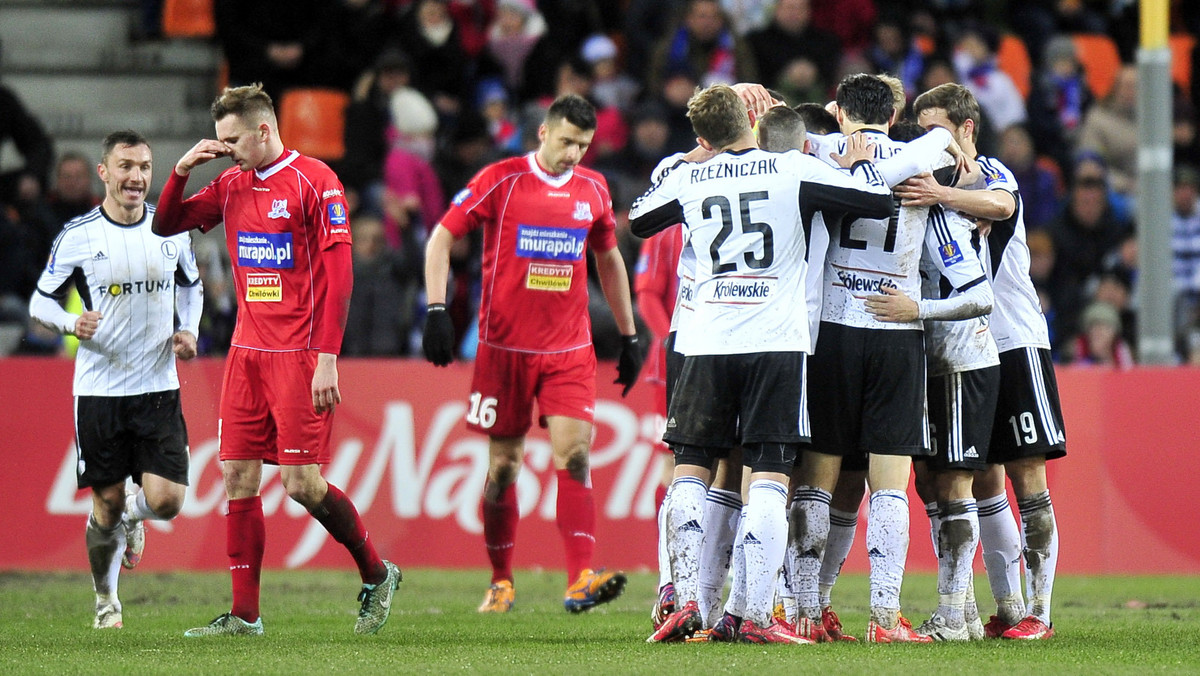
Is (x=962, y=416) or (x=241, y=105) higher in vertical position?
(x=241, y=105)

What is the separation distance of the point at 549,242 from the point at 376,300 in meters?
4.28

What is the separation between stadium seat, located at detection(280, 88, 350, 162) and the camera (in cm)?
1592

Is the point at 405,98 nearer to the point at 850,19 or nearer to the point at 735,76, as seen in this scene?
the point at 735,76

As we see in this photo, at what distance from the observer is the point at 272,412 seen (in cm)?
782

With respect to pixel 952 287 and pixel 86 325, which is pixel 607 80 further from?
pixel 952 287

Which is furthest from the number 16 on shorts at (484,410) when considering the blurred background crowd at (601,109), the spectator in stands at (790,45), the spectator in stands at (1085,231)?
the spectator in stands at (790,45)

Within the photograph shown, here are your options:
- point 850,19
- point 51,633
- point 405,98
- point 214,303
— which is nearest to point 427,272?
point 51,633

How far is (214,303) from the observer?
12898 millimetres

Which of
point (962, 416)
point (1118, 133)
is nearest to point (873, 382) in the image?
point (962, 416)

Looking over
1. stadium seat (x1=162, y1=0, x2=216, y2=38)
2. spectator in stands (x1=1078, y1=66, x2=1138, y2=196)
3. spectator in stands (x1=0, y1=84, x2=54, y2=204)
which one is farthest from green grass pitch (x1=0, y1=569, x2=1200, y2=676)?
stadium seat (x1=162, y1=0, x2=216, y2=38)

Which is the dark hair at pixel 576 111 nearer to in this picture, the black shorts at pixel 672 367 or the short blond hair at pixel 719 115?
the black shorts at pixel 672 367

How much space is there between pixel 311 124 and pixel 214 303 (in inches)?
138

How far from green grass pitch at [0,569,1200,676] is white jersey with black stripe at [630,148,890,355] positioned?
128 cm

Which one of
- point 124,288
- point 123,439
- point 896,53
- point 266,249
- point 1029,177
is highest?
point 896,53
